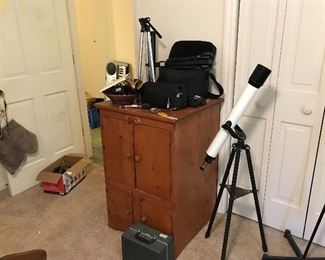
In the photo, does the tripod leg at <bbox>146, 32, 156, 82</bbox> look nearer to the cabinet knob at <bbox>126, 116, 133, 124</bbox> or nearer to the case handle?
the cabinet knob at <bbox>126, 116, 133, 124</bbox>

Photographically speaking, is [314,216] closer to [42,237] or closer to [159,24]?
[159,24]

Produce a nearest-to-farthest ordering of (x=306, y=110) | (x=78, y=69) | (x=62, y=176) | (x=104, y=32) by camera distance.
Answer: (x=306, y=110) < (x=62, y=176) < (x=78, y=69) < (x=104, y=32)

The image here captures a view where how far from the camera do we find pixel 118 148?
1.85 meters

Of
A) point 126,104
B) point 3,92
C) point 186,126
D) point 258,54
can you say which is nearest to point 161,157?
point 186,126

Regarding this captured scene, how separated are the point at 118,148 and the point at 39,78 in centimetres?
126

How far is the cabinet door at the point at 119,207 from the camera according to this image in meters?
1.96

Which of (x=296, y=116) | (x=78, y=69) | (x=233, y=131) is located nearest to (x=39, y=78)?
(x=78, y=69)

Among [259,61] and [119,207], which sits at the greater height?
[259,61]

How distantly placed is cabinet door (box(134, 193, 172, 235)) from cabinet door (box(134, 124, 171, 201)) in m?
0.06

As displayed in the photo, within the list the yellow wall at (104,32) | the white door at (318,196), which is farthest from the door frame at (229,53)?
the yellow wall at (104,32)

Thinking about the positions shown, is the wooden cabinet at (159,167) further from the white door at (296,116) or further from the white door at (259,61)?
the white door at (296,116)

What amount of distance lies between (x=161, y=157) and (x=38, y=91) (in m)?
1.55

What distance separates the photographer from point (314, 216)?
188cm

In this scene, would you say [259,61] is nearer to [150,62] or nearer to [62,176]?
[150,62]
